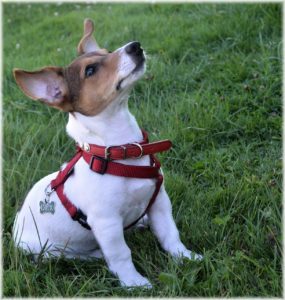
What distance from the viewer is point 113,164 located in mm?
3113

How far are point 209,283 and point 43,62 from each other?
4079 mm

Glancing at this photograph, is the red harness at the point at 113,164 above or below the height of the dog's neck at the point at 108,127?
below

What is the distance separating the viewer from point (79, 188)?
319cm

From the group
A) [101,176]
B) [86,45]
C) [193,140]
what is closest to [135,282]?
[101,176]

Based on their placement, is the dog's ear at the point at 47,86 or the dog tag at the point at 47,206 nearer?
the dog's ear at the point at 47,86

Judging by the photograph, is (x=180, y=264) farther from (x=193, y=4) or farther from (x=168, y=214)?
(x=193, y=4)

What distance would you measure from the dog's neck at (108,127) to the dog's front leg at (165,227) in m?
0.46

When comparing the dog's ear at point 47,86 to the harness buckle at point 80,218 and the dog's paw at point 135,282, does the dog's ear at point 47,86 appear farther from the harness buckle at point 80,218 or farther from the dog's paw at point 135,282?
the dog's paw at point 135,282

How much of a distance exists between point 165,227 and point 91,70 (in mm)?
1122

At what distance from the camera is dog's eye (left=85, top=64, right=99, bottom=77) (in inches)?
128

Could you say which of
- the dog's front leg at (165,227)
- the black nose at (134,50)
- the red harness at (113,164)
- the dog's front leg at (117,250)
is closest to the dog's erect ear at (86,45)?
the black nose at (134,50)

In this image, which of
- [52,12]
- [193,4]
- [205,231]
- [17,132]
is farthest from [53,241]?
[52,12]

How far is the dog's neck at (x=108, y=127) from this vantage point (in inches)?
126

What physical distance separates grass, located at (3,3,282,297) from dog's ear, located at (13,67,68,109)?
39.8 inches
